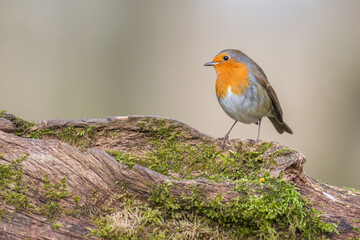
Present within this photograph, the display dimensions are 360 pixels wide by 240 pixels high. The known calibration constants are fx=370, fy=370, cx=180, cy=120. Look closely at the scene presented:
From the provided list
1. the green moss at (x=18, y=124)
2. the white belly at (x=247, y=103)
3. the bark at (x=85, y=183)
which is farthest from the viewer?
the white belly at (x=247, y=103)

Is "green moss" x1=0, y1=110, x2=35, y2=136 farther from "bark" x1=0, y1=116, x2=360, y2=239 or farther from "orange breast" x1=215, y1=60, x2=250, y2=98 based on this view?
"orange breast" x1=215, y1=60, x2=250, y2=98

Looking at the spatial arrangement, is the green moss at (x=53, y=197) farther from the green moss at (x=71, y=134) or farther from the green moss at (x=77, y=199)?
the green moss at (x=71, y=134)

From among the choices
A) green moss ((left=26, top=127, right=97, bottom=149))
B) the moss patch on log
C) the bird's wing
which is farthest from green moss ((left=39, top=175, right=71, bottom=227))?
the bird's wing

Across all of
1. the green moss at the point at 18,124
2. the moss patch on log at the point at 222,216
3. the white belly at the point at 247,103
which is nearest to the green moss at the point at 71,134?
the green moss at the point at 18,124

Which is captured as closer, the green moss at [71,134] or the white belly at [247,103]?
the green moss at [71,134]

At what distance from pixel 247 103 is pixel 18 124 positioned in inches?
75.4

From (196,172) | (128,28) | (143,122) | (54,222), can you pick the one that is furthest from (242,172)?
(128,28)

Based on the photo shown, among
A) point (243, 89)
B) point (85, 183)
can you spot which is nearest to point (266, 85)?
point (243, 89)

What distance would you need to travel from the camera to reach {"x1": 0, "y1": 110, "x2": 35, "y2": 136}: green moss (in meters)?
2.42

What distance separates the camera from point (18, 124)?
96.8 inches

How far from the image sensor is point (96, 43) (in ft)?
17.2

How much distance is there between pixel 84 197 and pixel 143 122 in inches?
33.0

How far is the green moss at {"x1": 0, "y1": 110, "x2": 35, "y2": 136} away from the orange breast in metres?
1.72

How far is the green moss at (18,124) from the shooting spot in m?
2.42
